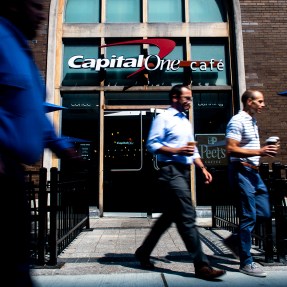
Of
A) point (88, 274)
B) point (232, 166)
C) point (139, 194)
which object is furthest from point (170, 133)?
point (139, 194)

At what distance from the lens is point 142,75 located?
30.0 ft

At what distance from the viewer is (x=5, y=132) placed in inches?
51.6

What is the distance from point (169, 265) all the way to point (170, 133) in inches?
A: 62.7

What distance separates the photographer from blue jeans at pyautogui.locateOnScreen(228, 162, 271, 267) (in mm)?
3637

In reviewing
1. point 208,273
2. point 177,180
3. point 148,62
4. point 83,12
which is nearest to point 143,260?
point 208,273

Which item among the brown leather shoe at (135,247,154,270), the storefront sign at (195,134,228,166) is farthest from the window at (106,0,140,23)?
the brown leather shoe at (135,247,154,270)

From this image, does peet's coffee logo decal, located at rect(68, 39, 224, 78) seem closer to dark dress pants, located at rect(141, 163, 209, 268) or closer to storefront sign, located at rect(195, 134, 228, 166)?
storefront sign, located at rect(195, 134, 228, 166)

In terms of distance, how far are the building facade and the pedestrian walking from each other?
184 inches

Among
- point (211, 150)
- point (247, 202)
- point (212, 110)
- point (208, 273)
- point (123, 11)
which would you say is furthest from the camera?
point (123, 11)

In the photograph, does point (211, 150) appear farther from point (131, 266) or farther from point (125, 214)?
point (131, 266)

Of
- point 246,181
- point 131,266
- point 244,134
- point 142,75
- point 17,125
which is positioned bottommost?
point 131,266

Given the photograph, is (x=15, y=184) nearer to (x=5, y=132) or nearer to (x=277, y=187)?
(x=5, y=132)

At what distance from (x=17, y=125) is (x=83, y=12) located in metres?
9.08

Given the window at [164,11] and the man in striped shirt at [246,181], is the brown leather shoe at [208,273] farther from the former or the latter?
the window at [164,11]
